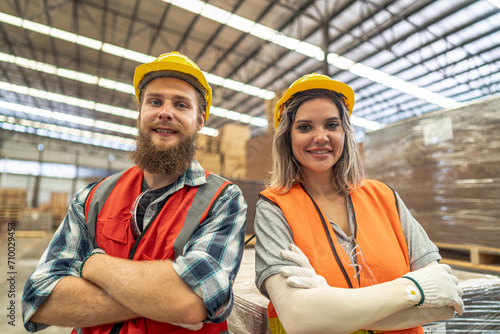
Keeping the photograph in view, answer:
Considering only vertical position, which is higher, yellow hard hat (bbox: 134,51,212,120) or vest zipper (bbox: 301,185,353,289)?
yellow hard hat (bbox: 134,51,212,120)

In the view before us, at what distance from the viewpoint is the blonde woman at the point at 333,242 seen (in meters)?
1.22

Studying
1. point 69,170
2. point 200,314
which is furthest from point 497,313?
point 69,170

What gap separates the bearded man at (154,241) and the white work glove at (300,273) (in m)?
0.29

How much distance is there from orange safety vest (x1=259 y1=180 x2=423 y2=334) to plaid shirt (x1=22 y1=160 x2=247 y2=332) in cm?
27

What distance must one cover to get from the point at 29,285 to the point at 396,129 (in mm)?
4200

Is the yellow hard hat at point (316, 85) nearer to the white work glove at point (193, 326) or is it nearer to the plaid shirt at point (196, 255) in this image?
the plaid shirt at point (196, 255)

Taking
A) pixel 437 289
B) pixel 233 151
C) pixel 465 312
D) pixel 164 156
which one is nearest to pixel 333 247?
pixel 437 289

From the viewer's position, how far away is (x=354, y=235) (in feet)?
5.09

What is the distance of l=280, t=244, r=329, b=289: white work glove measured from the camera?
4.16 ft

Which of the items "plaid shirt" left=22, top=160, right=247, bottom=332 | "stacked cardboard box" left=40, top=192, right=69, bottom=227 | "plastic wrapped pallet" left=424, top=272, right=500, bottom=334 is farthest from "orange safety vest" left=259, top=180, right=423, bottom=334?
"stacked cardboard box" left=40, top=192, right=69, bottom=227

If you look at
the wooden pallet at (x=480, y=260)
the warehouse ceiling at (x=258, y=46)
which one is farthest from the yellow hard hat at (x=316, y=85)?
the warehouse ceiling at (x=258, y=46)

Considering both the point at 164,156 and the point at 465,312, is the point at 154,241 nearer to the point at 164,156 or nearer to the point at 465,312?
the point at 164,156

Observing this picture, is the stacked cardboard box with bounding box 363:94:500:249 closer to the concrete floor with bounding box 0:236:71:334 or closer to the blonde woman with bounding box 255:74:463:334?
the blonde woman with bounding box 255:74:463:334

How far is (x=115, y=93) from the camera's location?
15.7 m
